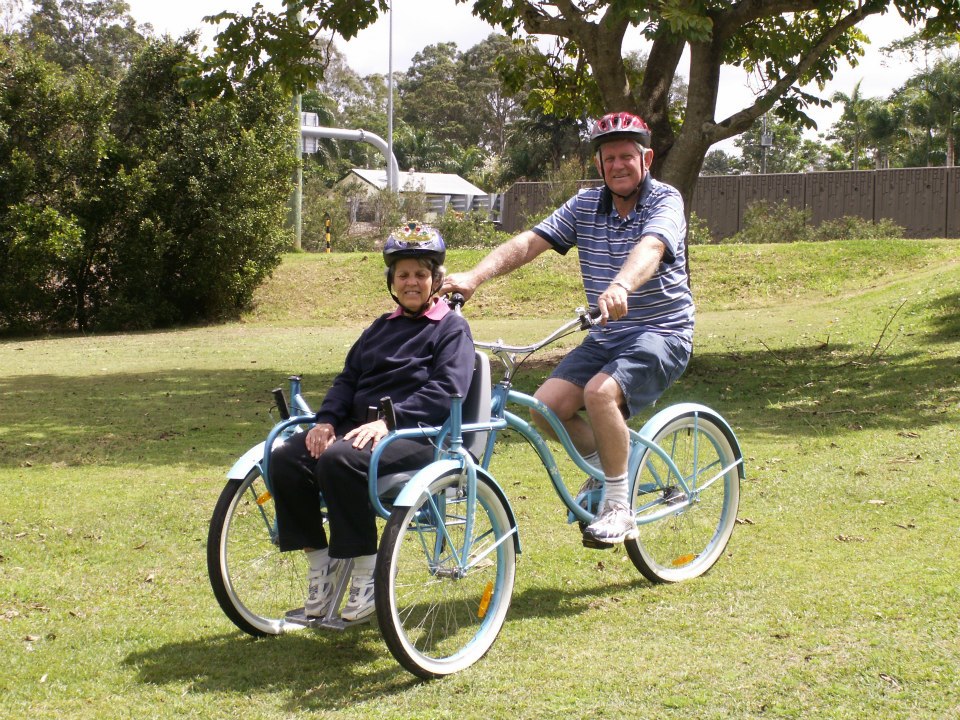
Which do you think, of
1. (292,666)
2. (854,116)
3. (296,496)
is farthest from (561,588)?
(854,116)

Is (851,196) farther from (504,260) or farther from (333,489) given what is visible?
(333,489)

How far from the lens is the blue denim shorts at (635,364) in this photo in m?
4.77

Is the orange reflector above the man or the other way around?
the other way around

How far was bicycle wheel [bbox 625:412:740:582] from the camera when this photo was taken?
203 inches

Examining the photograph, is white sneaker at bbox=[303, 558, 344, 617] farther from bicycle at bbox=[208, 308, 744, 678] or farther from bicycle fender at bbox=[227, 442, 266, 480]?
bicycle fender at bbox=[227, 442, 266, 480]

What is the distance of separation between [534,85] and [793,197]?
19422mm

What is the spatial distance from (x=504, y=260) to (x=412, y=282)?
717 millimetres

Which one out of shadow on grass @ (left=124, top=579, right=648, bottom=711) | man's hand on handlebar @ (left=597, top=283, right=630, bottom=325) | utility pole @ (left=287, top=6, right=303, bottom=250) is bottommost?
→ shadow on grass @ (left=124, top=579, right=648, bottom=711)

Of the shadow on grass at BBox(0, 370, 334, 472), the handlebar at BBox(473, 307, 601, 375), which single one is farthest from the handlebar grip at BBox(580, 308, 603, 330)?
the shadow on grass at BBox(0, 370, 334, 472)

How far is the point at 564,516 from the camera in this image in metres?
6.79

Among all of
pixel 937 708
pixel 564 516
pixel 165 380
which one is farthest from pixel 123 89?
pixel 937 708

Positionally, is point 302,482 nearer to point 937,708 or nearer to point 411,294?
point 411,294

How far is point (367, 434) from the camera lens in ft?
13.3

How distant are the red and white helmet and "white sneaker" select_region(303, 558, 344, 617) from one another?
2.03 m
